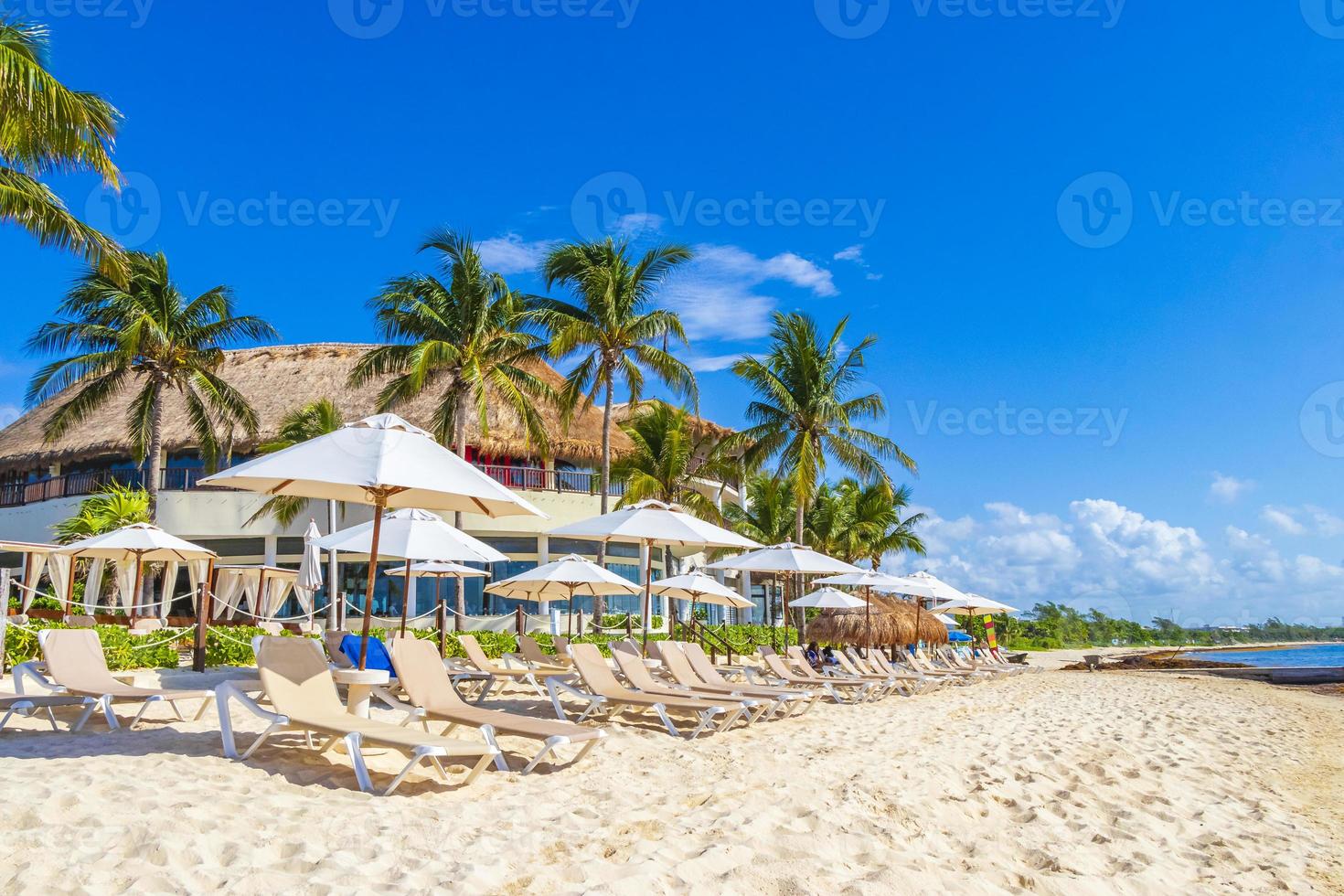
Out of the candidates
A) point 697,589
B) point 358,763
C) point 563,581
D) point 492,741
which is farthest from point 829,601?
point 358,763

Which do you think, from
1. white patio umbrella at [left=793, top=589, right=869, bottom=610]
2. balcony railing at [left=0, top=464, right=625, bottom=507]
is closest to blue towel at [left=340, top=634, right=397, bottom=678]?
white patio umbrella at [left=793, top=589, right=869, bottom=610]

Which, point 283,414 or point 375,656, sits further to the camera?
point 283,414

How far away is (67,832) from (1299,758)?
412 inches

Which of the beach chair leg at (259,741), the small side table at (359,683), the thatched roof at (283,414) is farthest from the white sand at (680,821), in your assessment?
the thatched roof at (283,414)

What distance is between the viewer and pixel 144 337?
18922 mm

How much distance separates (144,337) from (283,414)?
8561mm

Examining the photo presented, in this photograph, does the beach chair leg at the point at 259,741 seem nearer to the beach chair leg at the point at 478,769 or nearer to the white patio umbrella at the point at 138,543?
the beach chair leg at the point at 478,769

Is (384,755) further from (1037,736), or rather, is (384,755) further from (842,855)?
(1037,736)

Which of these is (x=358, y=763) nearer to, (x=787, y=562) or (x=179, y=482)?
(x=787, y=562)

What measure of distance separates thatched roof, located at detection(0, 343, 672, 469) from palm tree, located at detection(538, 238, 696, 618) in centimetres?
399

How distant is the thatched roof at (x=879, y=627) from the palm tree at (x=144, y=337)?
1515 cm

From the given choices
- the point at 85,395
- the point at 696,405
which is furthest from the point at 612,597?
the point at 85,395

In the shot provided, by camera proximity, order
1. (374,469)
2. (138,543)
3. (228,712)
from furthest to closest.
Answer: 1. (138,543)
2. (374,469)
3. (228,712)

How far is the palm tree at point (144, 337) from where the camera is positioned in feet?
63.1
